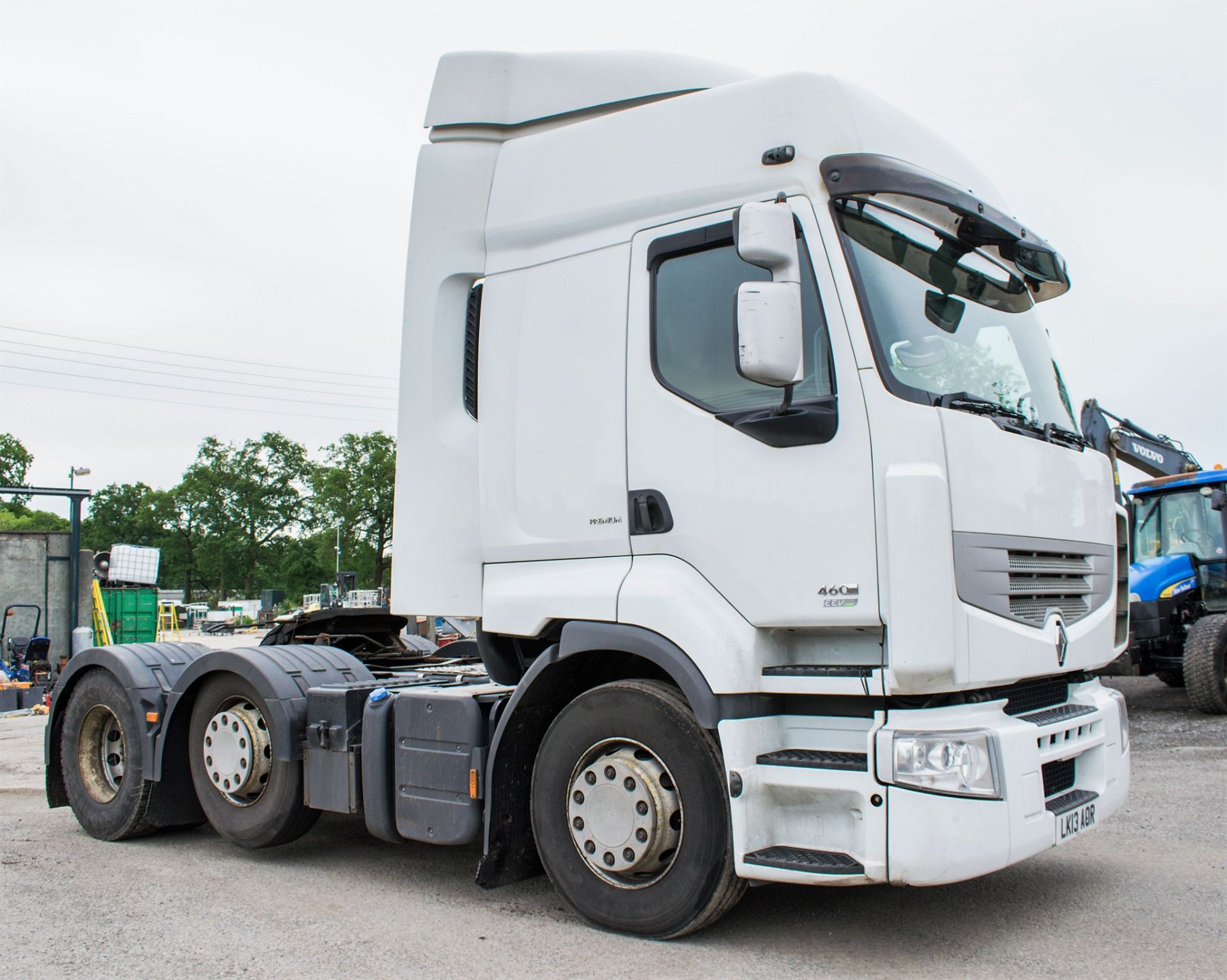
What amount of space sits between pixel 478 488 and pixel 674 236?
1493 mm

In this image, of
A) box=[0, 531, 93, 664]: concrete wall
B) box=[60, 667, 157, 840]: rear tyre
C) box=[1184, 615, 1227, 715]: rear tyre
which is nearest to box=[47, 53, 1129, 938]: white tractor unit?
box=[60, 667, 157, 840]: rear tyre

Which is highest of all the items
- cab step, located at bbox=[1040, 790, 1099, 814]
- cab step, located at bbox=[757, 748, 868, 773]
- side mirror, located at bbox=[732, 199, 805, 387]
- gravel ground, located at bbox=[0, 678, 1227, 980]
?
side mirror, located at bbox=[732, 199, 805, 387]

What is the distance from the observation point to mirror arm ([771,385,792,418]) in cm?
420

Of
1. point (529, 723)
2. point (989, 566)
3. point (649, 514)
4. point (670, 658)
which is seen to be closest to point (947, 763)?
point (989, 566)

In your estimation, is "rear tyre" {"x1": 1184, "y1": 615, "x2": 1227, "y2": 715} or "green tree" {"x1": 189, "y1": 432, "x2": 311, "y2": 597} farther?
"green tree" {"x1": 189, "y1": 432, "x2": 311, "y2": 597}

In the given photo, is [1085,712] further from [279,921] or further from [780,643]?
[279,921]

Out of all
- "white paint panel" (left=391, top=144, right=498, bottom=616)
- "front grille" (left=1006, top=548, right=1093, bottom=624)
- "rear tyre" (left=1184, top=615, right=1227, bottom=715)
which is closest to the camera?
"front grille" (left=1006, top=548, right=1093, bottom=624)

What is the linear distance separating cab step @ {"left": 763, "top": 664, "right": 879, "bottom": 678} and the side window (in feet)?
3.34

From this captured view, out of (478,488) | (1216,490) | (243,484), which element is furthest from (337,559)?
(478,488)

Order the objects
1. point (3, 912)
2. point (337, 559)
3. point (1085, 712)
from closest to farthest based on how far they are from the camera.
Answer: point (1085, 712) < point (3, 912) < point (337, 559)

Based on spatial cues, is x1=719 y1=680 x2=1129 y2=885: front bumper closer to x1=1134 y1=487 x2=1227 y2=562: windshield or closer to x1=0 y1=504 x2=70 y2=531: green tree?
x1=1134 y1=487 x2=1227 y2=562: windshield

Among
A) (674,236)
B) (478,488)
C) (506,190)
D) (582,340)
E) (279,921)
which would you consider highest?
(506,190)

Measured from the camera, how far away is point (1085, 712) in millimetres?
4758

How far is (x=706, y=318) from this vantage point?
4613mm
